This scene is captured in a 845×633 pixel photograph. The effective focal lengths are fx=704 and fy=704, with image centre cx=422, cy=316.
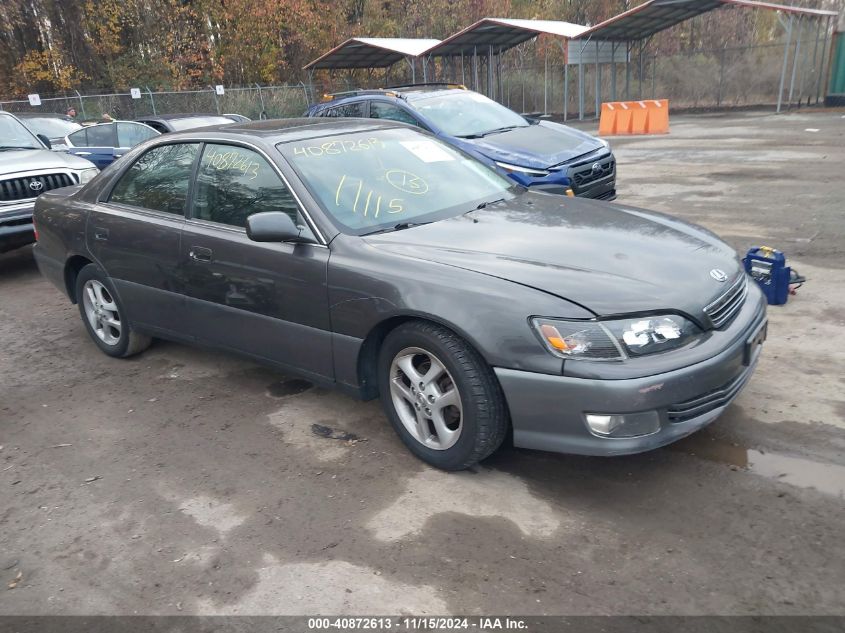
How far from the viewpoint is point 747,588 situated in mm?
2586

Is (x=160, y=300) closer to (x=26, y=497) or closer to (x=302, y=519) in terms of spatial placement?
(x=26, y=497)

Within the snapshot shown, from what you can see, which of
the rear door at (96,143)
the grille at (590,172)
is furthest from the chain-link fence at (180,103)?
the grille at (590,172)

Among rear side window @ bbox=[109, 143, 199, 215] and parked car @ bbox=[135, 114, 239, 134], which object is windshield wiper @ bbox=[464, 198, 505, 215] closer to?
rear side window @ bbox=[109, 143, 199, 215]

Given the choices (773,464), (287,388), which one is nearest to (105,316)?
(287,388)

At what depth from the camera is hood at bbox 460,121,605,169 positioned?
8211 millimetres

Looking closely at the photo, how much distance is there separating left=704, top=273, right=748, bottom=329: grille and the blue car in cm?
397

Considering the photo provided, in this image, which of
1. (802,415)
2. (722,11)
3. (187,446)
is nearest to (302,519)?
(187,446)

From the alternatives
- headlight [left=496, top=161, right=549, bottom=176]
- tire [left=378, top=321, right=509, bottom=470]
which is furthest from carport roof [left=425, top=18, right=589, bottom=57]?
tire [left=378, top=321, right=509, bottom=470]

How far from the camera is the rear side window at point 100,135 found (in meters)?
11.6

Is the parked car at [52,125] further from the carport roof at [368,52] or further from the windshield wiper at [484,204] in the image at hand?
the carport roof at [368,52]

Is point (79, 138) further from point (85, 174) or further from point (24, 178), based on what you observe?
point (24, 178)

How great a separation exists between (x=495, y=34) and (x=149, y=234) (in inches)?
870

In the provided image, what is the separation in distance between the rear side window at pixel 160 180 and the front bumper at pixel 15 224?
3.18 m

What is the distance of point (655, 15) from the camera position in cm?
2264
